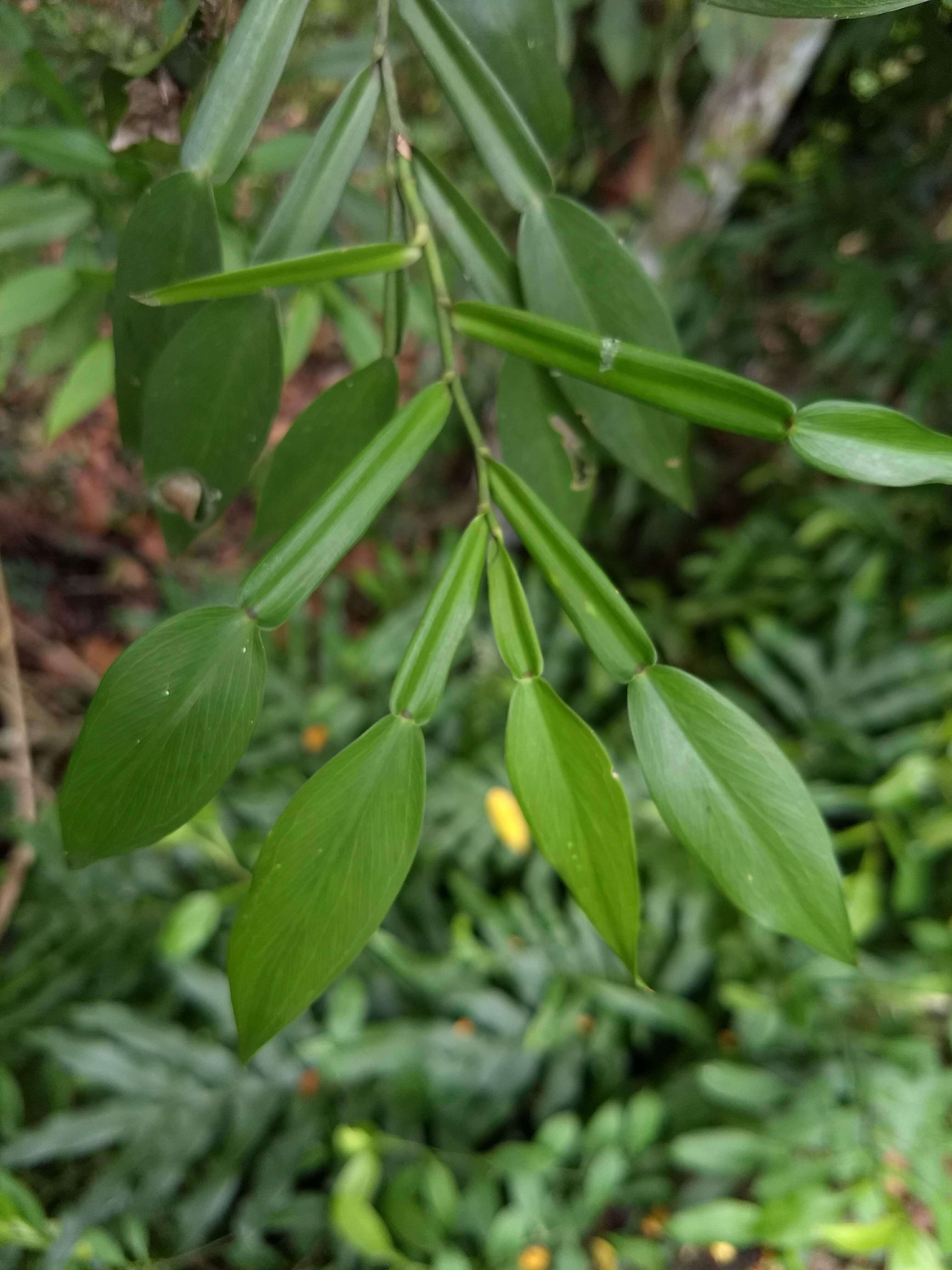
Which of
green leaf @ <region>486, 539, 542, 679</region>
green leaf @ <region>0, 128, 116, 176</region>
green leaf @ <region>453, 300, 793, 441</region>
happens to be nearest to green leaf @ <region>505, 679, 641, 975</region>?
green leaf @ <region>486, 539, 542, 679</region>

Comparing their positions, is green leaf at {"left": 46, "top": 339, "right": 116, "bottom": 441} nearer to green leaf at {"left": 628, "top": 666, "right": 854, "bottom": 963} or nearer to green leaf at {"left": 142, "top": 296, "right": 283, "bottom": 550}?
green leaf at {"left": 142, "top": 296, "right": 283, "bottom": 550}

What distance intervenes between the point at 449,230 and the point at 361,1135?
0.97 metres

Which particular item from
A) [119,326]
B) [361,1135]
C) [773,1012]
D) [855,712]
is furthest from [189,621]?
[855,712]

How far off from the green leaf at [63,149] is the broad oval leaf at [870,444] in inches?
18.5

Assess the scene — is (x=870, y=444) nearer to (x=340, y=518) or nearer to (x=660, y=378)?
(x=660, y=378)

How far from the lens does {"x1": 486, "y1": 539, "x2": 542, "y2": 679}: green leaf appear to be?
0.33 m

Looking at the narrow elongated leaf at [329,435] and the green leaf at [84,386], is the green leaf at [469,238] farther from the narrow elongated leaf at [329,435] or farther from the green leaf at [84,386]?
the green leaf at [84,386]

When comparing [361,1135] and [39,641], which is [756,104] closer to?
[361,1135]

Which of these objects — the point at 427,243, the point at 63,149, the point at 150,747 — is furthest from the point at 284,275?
the point at 63,149

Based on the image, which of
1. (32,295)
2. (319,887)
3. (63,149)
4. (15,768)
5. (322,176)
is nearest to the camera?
Answer: (319,887)

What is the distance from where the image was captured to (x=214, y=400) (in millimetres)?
396

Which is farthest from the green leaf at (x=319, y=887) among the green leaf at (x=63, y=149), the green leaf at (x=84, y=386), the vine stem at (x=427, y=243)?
the green leaf at (x=84, y=386)

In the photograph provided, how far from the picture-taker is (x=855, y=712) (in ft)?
4.28

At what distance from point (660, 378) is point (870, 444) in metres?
0.08
